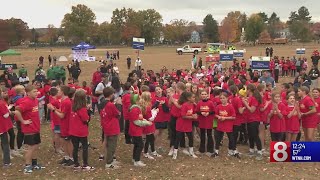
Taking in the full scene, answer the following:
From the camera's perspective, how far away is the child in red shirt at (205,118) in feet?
28.8

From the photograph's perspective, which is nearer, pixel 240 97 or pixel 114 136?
pixel 114 136

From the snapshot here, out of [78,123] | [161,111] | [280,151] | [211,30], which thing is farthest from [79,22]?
[280,151]

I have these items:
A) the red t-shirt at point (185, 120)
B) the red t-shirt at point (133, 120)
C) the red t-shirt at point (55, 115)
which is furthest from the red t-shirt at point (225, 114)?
the red t-shirt at point (55, 115)

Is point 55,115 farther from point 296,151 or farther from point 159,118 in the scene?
point 296,151

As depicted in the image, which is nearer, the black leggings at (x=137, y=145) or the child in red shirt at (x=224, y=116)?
the black leggings at (x=137, y=145)

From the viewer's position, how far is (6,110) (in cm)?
804

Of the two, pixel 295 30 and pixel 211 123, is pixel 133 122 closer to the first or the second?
pixel 211 123

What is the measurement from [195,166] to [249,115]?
1.79 metres

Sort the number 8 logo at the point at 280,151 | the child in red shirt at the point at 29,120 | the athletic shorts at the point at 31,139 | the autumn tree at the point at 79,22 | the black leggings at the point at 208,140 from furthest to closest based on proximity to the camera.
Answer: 1. the autumn tree at the point at 79,22
2. the black leggings at the point at 208,140
3. the athletic shorts at the point at 31,139
4. the child in red shirt at the point at 29,120
5. the number 8 logo at the point at 280,151

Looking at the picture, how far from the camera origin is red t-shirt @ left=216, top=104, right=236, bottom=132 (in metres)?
8.64

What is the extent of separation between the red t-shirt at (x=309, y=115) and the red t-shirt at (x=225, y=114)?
1778 mm

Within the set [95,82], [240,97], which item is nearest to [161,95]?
[240,97]

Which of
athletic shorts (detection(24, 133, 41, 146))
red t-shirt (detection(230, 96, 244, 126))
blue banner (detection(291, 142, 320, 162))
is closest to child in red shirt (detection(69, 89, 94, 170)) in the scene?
athletic shorts (detection(24, 133, 41, 146))

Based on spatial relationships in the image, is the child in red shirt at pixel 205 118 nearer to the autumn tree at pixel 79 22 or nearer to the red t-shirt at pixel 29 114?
the red t-shirt at pixel 29 114
